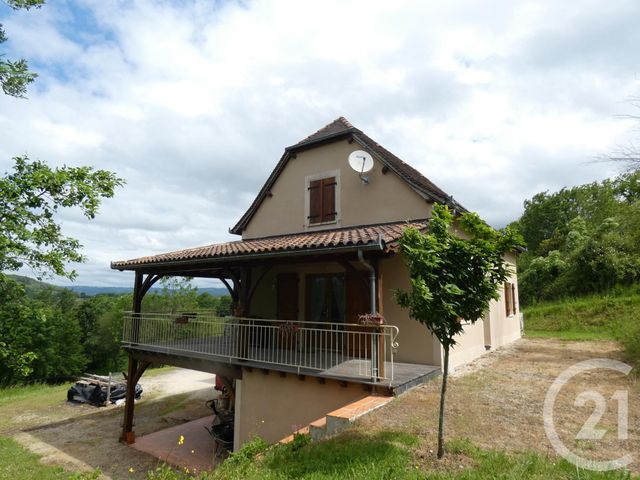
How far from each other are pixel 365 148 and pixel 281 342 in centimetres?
556

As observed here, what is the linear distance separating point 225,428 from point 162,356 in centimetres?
269

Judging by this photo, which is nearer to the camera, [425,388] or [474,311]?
[474,311]

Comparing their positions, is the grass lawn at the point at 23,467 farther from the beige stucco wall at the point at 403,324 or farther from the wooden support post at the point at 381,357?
the beige stucco wall at the point at 403,324

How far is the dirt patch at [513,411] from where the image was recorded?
13.8ft

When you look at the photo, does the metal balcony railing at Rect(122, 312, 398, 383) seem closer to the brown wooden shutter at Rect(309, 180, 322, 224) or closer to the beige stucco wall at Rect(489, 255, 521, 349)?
the brown wooden shutter at Rect(309, 180, 322, 224)

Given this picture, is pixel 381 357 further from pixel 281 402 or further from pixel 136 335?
pixel 136 335

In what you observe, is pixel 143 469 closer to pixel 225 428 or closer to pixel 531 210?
pixel 225 428

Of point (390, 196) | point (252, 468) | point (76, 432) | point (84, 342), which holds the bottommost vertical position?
point (84, 342)

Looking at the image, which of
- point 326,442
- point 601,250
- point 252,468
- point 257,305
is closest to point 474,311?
point 326,442

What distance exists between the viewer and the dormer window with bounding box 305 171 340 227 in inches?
412

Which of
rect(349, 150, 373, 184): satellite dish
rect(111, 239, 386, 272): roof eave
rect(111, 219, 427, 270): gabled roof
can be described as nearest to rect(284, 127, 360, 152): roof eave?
rect(349, 150, 373, 184): satellite dish

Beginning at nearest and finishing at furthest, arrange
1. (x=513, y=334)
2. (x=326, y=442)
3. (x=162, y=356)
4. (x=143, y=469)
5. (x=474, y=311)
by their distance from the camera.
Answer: (x=474, y=311) < (x=326, y=442) < (x=143, y=469) < (x=162, y=356) < (x=513, y=334)

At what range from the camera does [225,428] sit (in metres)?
9.05

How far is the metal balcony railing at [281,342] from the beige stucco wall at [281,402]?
304 mm
